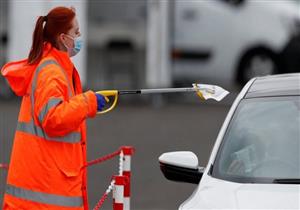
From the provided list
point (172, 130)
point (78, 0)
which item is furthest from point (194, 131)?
point (78, 0)

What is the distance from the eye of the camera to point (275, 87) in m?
6.63

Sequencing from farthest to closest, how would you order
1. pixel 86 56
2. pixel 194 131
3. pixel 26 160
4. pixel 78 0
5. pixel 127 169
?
1. pixel 86 56
2. pixel 78 0
3. pixel 194 131
4. pixel 127 169
5. pixel 26 160

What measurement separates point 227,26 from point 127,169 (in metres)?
10.1

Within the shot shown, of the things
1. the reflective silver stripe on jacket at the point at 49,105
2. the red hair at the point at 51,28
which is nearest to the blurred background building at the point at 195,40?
the red hair at the point at 51,28

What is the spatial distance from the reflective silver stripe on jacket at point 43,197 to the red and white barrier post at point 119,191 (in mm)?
803

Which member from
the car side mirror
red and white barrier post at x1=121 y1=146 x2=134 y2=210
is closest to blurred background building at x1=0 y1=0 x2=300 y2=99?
red and white barrier post at x1=121 y1=146 x2=134 y2=210

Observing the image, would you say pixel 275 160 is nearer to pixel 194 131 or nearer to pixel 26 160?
pixel 26 160

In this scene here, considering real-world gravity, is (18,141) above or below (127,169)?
above

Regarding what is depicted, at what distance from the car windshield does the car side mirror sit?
0.12m

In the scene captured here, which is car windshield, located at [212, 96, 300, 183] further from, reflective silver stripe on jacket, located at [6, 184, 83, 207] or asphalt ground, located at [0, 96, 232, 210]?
asphalt ground, located at [0, 96, 232, 210]

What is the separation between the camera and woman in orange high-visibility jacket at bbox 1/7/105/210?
213 inches

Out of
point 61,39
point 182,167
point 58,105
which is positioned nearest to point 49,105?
point 58,105

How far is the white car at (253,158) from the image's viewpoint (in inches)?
219

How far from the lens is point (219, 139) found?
6.33 metres
